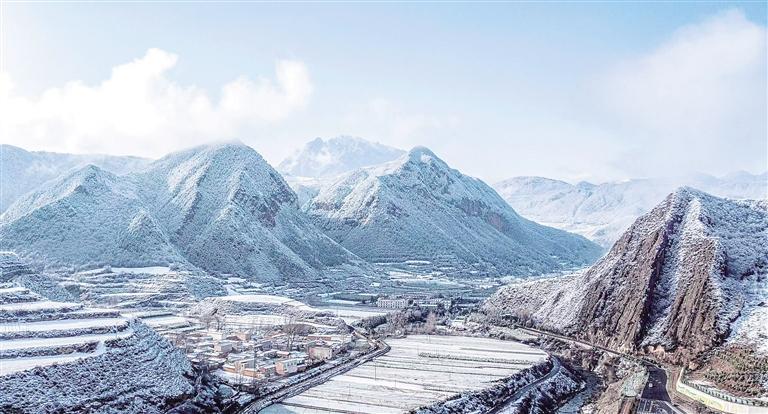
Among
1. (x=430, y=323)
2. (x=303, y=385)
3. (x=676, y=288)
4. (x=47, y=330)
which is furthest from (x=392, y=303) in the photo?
(x=47, y=330)

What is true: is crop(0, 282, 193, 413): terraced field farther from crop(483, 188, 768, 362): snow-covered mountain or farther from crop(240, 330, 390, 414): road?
crop(483, 188, 768, 362): snow-covered mountain

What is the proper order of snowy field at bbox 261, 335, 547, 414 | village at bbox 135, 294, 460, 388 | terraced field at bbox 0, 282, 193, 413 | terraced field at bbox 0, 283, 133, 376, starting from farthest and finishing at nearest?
1. village at bbox 135, 294, 460, 388
2. snowy field at bbox 261, 335, 547, 414
3. terraced field at bbox 0, 283, 133, 376
4. terraced field at bbox 0, 282, 193, 413

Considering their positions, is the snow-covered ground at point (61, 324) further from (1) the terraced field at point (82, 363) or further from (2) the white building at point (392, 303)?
(2) the white building at point (392, 303)

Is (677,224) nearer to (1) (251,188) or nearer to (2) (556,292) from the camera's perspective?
(2) (556,292)

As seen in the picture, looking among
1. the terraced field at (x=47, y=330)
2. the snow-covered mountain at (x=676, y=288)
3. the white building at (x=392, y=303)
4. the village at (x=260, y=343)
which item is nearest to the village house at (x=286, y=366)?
the village at (x=260, y=343)

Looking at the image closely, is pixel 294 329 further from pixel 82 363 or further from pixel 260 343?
pixel 82 363

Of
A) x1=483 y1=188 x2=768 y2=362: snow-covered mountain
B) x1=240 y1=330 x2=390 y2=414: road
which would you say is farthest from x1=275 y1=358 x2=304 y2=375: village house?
x1=483 y1=188 x2=768 y2=362: snow-covered mountain
